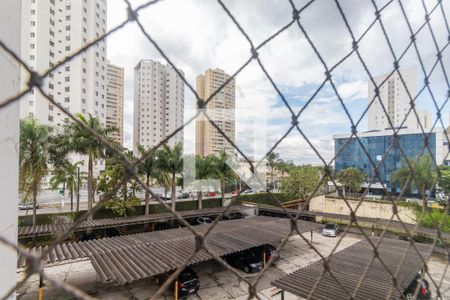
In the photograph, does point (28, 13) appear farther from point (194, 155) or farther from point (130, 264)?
point (130, 264)

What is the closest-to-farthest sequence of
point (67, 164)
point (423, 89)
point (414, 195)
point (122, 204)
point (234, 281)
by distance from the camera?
point (423, 89) → point (234, 281) → point (67, 164) → point (122, 204) → point (414, 195)

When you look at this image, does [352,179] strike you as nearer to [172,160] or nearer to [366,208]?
[366,208]

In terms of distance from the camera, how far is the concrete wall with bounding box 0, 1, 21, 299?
0.70 meters

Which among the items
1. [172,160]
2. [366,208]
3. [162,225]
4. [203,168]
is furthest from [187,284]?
[366,208]

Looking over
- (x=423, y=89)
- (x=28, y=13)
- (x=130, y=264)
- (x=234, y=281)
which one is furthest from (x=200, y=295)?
(x=28, y=13)

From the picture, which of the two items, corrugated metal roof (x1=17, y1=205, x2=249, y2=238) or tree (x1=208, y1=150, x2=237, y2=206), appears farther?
tree (x1=208, y1=150, x2=237, y2=206)

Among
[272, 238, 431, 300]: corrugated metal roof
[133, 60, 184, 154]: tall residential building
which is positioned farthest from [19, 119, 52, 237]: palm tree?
A: [133, 60, 184, 154]: tall residential building

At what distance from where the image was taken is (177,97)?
16.2 meters

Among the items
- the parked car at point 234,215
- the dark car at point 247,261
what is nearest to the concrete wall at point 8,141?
the dark car at point 247,261

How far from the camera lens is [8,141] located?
73 centimetres

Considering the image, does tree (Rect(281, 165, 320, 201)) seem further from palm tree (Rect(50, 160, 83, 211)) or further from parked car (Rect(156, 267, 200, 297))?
palm tree (Rect(50, 160, 83, 211))

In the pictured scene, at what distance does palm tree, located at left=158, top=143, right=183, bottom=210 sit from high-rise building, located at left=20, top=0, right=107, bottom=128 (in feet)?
55.6

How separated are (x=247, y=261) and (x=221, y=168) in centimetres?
631

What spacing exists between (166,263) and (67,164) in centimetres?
607
